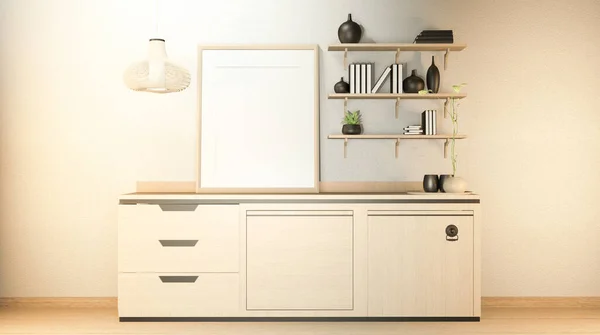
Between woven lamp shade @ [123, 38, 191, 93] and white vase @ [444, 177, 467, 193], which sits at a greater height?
woven lamp shade @ [123, 38, 191, 93]

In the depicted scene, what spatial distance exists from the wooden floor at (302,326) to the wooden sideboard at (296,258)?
0.25 ft

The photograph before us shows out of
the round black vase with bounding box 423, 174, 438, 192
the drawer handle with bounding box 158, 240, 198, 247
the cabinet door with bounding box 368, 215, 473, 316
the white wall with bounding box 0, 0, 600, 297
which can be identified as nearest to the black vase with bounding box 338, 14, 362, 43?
the white wall with bounding box 0, 0, 600, 297

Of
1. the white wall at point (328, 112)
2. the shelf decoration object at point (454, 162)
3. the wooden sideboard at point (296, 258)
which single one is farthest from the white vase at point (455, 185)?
the white wall at point (328, 112)

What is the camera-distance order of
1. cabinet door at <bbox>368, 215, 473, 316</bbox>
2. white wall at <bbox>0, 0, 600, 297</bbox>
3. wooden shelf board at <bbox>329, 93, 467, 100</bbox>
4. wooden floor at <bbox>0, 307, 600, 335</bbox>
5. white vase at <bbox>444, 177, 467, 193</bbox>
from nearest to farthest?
wooden floor at <bbox>0, 307, 600, 335</bbox> < cabinet door at <bbox>368, 215, 473, 316</bbox> < white vase at <bbox>444, 177, 467, 193</bbox> < wooden shelf board at <bbox>329, 93, 467, 100</bbox> < white wall at <bbox>0, 0, 600, 297</bbox>

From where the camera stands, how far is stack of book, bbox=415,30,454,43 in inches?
155

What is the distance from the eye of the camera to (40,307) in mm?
4102

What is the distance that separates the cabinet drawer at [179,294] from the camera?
3.63m

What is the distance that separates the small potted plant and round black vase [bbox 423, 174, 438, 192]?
0.62m

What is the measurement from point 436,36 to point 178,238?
2434 mm

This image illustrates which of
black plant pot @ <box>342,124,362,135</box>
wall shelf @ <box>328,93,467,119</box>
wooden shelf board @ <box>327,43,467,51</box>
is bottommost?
black plant pot @ <box>342,124,362,135</box>

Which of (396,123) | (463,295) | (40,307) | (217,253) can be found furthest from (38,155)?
(463,295)

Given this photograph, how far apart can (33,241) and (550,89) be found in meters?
A: 4.31

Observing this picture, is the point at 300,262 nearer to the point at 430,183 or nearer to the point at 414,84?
the point at 430,183

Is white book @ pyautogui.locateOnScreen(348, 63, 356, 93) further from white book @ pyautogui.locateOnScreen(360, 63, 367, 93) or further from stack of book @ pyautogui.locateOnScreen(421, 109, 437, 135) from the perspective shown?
stack of book @ pyautogui.locateOnScreen(421, 109, 437, 135)
